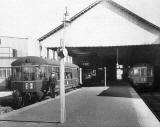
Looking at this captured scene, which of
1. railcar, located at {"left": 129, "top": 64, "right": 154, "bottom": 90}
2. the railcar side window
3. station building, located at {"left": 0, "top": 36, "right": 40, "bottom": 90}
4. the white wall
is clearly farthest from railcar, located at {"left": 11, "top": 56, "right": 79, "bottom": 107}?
the white wall

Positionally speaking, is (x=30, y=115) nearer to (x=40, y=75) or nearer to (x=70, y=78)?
(x=40, y=75)

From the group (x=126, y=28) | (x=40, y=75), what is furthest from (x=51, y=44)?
(x=40, y=75)

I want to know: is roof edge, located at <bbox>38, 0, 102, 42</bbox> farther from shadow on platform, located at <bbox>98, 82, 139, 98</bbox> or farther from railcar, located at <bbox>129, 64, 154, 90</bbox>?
shadow on platform, located at <bbox>98, 82, 139, 98</bbox>

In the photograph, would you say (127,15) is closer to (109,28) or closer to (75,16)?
(109,28)

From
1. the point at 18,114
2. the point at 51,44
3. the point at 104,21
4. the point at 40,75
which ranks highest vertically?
the point at 104,21

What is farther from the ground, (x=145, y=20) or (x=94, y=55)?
(x=145, y=20)

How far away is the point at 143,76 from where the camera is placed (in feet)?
99.7

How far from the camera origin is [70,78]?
27328mm

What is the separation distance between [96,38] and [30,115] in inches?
778

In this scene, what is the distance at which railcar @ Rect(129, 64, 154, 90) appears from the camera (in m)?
30.1

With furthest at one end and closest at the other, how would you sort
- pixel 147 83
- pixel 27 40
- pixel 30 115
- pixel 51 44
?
pixel 27 40
pixel 51 44
pixel 147 83
pixel 30 115

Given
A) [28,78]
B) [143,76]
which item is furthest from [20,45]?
[28,78]

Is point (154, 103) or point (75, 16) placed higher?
point (75, 16)

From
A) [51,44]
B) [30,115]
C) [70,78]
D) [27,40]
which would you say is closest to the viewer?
[30,115]
